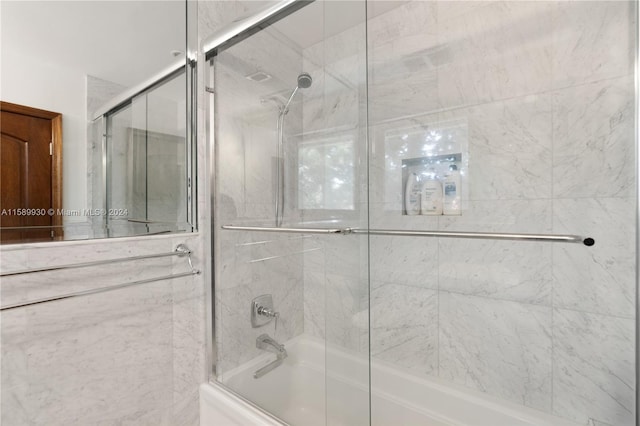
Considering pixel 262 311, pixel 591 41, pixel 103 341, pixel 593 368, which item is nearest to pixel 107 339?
pixel 103 341

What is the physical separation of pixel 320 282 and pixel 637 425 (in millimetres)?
950

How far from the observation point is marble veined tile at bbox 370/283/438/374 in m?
1.42

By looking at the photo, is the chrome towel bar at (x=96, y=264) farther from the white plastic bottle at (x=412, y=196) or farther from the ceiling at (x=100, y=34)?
the white plastic bottle at (x=412, y=196)

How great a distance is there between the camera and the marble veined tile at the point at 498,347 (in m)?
1.18

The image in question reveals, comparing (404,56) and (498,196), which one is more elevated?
(404,56)

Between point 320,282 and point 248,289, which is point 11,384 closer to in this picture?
point 248,289

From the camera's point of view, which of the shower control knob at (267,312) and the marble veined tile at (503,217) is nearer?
the marble veined tile at (503,217)

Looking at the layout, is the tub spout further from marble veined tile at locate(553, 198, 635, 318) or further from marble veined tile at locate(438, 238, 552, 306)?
marble veined tile at locate(553, 198, 635, 318)

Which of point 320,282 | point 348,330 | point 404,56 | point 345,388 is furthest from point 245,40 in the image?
point 345,388

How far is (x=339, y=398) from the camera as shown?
1000mm

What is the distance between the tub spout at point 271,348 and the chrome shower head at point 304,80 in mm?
1022

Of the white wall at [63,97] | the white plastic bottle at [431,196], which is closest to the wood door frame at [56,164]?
the white wall at [63,97]

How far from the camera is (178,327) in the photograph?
4.14ft

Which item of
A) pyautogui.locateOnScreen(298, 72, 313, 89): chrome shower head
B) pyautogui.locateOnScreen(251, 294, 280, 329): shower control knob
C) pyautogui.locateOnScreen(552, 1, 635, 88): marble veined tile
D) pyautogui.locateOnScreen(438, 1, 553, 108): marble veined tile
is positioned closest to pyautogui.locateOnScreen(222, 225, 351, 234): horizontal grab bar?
pyautogui.locateOnScreen(251, 294, 280, 329): shower control knob
